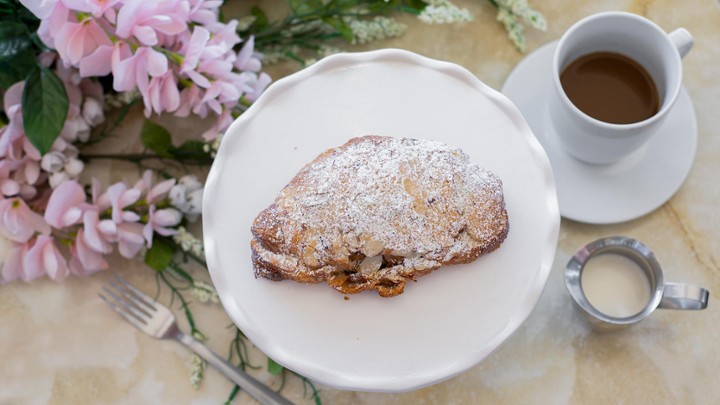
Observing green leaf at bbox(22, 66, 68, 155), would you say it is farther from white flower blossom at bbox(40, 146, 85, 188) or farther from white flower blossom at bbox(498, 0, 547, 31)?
white flower blossom at bbox(498, 0, 547, 31)

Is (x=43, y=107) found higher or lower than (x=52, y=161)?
higher

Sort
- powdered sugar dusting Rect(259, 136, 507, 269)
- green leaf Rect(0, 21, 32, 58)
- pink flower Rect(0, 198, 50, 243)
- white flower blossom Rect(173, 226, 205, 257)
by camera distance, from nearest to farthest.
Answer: powdered sugar dusting Rect(259, 136, 507, 269)
green leaf Rect(0, 21, 32, 58)
pink flower Rect(0, 198, 50, 243)
white flower blossom Rect(173, 226, 205, 257)

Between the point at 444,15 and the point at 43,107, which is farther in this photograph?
the point at 444,15

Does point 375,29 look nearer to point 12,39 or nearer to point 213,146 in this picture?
point 213,146

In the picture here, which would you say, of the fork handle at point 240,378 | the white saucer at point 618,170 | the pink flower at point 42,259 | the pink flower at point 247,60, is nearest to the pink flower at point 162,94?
the pink flower at point 247,60

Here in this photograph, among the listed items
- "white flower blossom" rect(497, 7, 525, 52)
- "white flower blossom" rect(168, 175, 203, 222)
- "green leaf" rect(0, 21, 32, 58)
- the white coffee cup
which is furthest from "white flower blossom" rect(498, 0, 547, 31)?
"green leaf" rect(0, 21, 32, 58)

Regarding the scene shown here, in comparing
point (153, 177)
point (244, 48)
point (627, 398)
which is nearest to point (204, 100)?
point (244, 48)

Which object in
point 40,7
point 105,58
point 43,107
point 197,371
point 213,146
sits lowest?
point 197,371

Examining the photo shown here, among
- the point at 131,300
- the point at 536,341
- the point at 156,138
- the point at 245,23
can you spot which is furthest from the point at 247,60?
the point at 536,341
